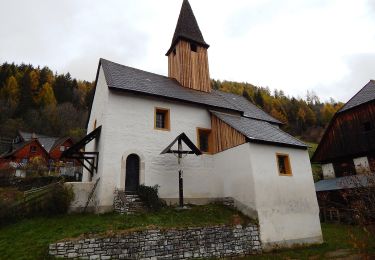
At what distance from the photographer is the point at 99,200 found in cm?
1236

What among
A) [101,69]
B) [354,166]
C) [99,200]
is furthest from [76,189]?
[354,166]

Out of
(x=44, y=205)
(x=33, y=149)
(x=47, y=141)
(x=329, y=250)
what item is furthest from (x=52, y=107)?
(x=329, y=250)

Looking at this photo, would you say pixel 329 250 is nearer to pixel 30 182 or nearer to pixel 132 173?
pixel 132 173

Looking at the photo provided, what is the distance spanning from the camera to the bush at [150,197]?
12258mm

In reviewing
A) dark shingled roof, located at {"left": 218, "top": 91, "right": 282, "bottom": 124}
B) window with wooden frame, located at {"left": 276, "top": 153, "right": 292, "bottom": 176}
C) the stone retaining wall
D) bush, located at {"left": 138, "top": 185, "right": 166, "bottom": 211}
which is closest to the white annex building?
window with wooden frame, located at {"left": 276, "top": 153, "right": 292, "bottom": 176}

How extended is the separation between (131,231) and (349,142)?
2048 cm

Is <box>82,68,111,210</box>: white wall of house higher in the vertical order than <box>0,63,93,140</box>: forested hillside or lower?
lower

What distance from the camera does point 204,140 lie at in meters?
16.8

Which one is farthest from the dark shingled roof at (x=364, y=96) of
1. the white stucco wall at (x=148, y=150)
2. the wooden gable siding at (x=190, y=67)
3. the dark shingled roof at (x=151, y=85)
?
the white stucco wall at (x=148, y=150)

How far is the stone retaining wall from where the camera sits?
28.7 feet

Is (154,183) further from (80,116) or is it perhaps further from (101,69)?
(80,116)

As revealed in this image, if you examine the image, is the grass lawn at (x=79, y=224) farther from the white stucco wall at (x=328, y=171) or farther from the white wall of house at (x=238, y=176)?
the white stucco wall at (x=328, y=171)

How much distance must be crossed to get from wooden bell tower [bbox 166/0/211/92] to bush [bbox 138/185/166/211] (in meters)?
9.09

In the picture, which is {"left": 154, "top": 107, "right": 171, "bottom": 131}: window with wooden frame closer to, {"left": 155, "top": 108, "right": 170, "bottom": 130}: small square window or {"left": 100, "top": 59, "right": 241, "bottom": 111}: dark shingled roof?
{"left": 155, "top": 108, "right": 170, "bottom": 130}: small square window
